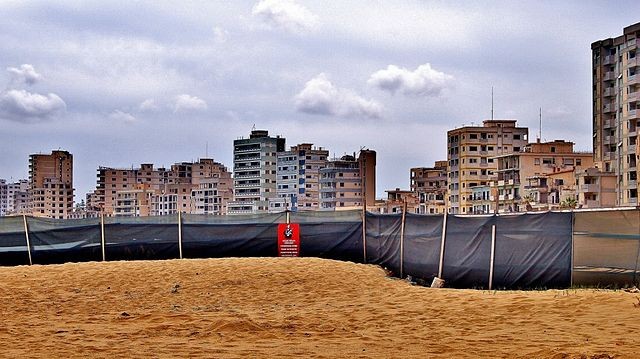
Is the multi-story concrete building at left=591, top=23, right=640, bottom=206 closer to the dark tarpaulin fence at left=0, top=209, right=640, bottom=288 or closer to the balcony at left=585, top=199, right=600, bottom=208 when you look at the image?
the balcony at left=585, top=199, right=600, bottom=208

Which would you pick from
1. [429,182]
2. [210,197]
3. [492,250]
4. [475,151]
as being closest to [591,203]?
[475,151]

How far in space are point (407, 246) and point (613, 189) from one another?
6485 centimetres

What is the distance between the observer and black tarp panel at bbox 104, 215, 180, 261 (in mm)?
24125

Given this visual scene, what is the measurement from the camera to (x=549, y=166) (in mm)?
97875

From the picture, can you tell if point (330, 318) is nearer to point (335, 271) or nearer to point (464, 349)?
point (464, 349)

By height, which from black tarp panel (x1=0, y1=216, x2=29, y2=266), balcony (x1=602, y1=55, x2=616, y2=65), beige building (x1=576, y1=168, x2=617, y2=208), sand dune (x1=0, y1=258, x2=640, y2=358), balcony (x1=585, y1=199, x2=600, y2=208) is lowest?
sand dune (x1=0, y1=258, x2=640, y2=358)

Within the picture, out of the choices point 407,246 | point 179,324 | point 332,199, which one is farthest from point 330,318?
point 332,199

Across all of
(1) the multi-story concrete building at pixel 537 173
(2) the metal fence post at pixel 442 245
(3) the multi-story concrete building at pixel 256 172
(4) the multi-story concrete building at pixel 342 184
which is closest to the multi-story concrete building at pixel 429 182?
(4) the multi-story concrete building at pixel 342 184

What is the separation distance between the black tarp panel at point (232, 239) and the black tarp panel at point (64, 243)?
2.59 m

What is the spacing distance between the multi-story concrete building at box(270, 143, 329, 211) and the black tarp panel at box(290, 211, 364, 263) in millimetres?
136219

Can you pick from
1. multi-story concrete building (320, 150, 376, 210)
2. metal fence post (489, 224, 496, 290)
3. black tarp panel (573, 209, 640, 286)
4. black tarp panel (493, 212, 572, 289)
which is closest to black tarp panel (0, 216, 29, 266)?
metal fence post (489, 224, 496, 290)

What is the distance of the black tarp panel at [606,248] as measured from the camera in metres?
16.9

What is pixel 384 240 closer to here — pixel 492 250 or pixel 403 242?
pixel 403 242

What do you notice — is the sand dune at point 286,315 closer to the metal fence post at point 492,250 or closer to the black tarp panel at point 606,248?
the black tarp panel at point 606,248
